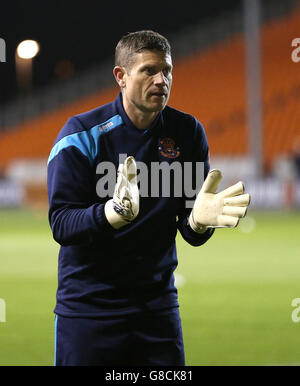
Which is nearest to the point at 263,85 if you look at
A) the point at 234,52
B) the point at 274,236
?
the point at 234,52

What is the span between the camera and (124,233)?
107 inches

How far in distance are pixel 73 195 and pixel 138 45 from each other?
25.1 inches

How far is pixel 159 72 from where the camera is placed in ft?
8.96

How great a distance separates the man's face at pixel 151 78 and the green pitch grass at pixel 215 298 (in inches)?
100

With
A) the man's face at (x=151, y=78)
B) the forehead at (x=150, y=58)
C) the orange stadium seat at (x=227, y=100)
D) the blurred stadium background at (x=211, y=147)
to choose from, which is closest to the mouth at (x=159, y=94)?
the man's face at (x=151, y=78)

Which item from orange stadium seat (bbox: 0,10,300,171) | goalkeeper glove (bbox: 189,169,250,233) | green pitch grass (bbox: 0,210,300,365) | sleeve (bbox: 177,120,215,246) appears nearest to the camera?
goalkeeper glove (bbox: 189,169,250,233)

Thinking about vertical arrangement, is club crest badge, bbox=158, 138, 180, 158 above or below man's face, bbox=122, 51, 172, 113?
below

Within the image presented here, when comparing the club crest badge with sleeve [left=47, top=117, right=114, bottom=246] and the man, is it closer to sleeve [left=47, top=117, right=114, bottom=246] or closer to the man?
the man

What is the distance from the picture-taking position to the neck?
9.33 ft

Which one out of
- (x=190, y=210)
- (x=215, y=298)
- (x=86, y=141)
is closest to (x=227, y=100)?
(x=215, y=298)

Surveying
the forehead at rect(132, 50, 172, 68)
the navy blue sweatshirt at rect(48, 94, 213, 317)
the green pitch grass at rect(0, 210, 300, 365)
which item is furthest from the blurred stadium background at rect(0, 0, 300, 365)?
the forehead at rect(132, 50, 172, 68)

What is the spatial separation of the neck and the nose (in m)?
0.17

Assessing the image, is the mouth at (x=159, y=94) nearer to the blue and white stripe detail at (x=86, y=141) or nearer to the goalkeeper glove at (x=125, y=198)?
the blue and white stripe detail at (x=86, y=141)

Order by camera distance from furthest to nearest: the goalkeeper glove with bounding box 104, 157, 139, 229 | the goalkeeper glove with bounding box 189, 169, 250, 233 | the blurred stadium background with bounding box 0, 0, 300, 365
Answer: the blurred stadium background with bounding box 0, 0, 300, 365
the goalkeeper glove with bounding box 189, 169, 250, 233
the goalkeeper glove with bounding box 104, 157, 139, 229
